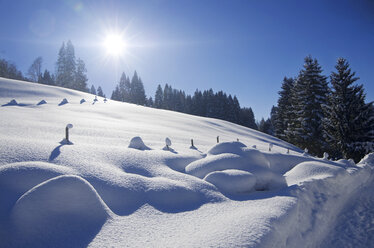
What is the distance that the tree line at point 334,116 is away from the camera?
634 inches

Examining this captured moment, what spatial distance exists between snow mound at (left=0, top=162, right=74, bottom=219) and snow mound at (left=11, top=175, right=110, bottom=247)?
35cm

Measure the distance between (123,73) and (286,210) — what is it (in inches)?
2117

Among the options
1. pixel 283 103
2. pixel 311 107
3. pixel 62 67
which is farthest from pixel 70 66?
pixel 311 107

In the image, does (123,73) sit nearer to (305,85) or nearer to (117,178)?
(305,85)

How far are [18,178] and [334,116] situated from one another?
68.2 feet

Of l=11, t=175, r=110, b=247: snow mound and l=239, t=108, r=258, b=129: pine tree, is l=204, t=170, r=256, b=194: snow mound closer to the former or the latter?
l=11, t=175, r=110, b=247: snow mound

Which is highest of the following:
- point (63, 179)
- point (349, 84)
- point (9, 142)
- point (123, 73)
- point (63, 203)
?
point (123, 73)

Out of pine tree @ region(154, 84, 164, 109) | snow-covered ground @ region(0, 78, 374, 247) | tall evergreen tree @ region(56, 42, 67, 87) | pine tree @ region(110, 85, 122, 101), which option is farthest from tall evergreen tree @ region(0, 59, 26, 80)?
snow-covered ground @ region(0, 78, 374, 247)

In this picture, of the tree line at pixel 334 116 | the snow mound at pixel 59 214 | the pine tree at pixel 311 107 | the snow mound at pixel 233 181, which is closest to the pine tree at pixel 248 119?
the tree line at pixel 334 116

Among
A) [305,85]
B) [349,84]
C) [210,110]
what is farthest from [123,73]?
[349,84]

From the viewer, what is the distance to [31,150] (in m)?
4.36

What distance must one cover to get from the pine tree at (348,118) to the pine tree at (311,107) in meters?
1.83

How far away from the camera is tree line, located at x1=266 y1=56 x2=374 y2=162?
1611 cm

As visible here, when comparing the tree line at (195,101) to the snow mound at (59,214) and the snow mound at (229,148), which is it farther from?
the snow mound at (59,214)
